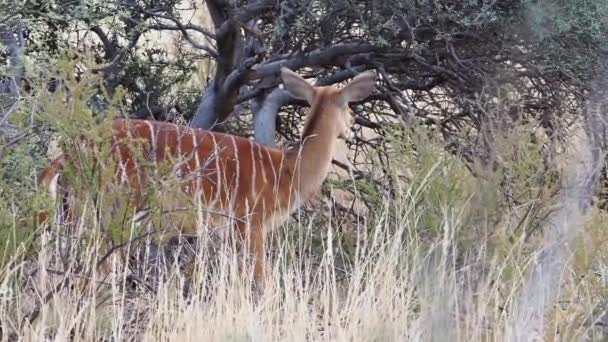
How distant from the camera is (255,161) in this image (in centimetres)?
627

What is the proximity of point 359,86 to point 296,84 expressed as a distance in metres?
0.38

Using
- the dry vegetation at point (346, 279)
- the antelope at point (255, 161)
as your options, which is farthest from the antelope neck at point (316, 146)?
the dry vegetation at point (346, 279)

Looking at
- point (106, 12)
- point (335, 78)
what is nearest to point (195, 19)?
point (335, 78)

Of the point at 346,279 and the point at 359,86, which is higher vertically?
the point at 359,86

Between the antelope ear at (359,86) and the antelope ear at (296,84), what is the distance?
0.20m

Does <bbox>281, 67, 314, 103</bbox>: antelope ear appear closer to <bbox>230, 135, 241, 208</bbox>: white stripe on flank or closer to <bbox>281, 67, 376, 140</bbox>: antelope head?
<bbox>281, 67, 376, 140</bbox>: antelope head

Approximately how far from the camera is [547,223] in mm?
5336

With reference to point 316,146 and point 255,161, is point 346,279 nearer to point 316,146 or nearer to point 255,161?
point 255,161

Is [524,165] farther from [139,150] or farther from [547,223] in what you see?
[139,150]

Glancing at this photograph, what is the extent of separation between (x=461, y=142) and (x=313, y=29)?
3.89 feet

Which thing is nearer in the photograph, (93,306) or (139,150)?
(93,306)

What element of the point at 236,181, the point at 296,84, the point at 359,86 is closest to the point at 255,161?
the point at 236,181

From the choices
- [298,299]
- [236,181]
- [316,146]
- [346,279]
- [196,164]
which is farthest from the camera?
[316,146]

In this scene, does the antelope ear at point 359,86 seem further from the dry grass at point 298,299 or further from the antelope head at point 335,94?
the dry grass at point 298,299
